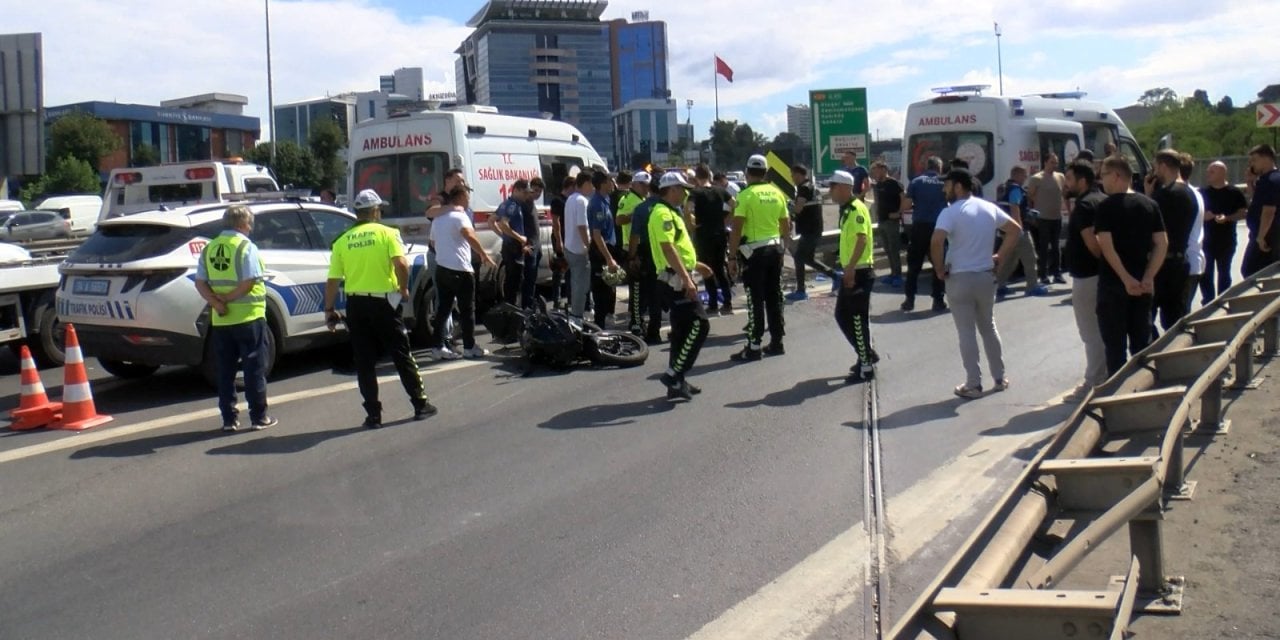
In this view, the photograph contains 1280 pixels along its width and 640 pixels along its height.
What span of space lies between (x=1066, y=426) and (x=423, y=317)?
8199 millimetres

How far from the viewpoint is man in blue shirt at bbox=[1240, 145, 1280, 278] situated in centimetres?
1070

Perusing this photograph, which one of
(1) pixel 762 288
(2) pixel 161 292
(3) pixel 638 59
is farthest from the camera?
(3) pixel 638 59

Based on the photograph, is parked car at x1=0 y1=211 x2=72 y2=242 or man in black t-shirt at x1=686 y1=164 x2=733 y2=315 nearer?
man in black t-shirt at x1=686 y1=164 x2=733 y2=315

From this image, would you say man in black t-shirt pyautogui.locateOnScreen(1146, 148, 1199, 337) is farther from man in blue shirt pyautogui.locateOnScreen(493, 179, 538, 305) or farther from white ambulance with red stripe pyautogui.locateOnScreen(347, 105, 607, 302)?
white ambulance with red stripe pyautogui.locateOnScreen(347, 105, 607, 302)

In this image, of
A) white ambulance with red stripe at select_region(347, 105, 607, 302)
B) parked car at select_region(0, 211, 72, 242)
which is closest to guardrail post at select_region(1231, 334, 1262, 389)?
white ambulance with red stripe at select_region(347, 105, 607, 302)

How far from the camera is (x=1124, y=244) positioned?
25.9 ft

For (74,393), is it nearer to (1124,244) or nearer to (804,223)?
(1124,244)

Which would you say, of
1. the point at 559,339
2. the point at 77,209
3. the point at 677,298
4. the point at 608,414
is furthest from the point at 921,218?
the point at 77,209

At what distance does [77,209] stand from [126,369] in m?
33.6

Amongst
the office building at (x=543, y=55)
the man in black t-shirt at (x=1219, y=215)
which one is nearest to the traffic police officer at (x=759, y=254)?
the man in black t-shirt at (x=1219, y=215)

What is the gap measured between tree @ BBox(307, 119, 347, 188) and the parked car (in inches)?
779

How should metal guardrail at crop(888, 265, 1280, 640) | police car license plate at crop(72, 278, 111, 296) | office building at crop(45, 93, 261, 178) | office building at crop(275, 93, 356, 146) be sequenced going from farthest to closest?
office building at crop(275, 93, 356, 146) < office building at crop(45, 93, 261, 178) < police car license plate at crop(72, 278, 111, 296) < metal guardrail at crop(888, 265, 1280, 640)

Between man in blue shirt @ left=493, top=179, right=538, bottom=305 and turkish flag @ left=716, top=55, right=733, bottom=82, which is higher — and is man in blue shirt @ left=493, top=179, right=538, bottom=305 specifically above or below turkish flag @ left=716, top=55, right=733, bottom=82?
below

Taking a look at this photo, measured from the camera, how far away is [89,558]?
595 centimetres
